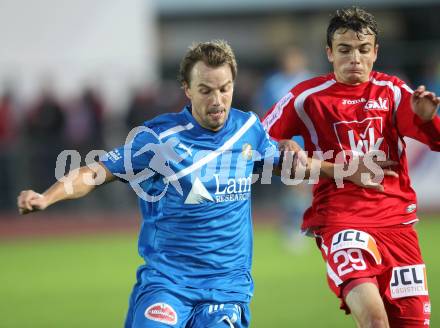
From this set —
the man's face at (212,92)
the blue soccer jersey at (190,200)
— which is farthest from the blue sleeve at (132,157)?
the man's face at (212,92)

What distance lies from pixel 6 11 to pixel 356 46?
18063 mm

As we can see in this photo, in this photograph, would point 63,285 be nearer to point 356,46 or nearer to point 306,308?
point 306,308

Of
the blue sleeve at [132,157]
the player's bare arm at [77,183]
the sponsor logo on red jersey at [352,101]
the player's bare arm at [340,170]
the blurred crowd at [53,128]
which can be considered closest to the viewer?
the player's bare arm at [77,183]

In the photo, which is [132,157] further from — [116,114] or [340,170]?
[116,114]

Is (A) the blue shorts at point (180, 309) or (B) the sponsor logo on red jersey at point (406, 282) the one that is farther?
(B) the sponsor logo on red jersey at point (406, 282)

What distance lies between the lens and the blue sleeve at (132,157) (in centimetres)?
581

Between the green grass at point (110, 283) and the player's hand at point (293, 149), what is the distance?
292cm

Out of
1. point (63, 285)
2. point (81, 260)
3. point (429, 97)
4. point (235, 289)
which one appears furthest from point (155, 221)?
point (81, 260)

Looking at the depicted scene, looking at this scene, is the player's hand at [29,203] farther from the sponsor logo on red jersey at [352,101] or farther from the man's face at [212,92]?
the sponsor logo on red jersey at [352,101]

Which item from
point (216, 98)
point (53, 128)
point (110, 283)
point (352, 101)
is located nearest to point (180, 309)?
point (216, 98)

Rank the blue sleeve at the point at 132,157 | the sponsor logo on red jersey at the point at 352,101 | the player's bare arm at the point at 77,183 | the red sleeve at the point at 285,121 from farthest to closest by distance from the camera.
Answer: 1. the red sleeve at the point at 285,121
2. the sponsor logo on red jersey at the point at 352,101
3. the blue sleeve at the point at 132,157
4. the player's bare arm at the point at 77,183

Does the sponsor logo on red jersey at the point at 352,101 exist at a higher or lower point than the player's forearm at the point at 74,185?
higher

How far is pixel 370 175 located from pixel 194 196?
1200mm

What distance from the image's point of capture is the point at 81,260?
1420 centimetres
